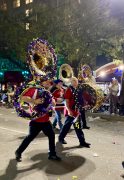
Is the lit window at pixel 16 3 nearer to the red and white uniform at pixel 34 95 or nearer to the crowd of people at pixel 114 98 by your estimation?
the crowd of people at pixel 114 98

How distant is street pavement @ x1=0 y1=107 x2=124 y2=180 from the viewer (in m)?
6.85

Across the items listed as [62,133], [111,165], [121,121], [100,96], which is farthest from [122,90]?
[111,165]

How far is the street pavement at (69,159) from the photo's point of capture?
22.5 feet

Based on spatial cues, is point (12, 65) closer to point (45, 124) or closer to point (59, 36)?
point (59, 36)

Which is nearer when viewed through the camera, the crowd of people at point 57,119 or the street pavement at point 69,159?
the street pavement at point 69,159

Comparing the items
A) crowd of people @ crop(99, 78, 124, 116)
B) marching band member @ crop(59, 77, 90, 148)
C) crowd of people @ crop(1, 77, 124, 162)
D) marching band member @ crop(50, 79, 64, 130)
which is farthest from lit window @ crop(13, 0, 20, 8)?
marching band member @ crop(59, 77, 90, 148)

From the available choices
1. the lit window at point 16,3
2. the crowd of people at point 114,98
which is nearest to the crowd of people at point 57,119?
the crowd of people at point 114,98

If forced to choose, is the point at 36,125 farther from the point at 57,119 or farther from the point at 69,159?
the point at 57,119

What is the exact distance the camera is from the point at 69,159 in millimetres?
8031

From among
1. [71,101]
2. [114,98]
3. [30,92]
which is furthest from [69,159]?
[114,98]

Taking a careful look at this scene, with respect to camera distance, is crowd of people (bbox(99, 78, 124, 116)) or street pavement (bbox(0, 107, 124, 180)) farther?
crowd of people (bbox(99, 78, 124, 116))

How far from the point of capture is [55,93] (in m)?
11.7

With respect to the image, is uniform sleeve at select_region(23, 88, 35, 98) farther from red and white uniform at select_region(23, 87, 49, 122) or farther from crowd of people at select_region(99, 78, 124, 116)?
crowd of people at select_region(99, 78, 124, 116)

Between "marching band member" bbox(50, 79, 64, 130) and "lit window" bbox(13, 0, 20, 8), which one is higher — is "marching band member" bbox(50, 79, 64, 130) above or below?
below
